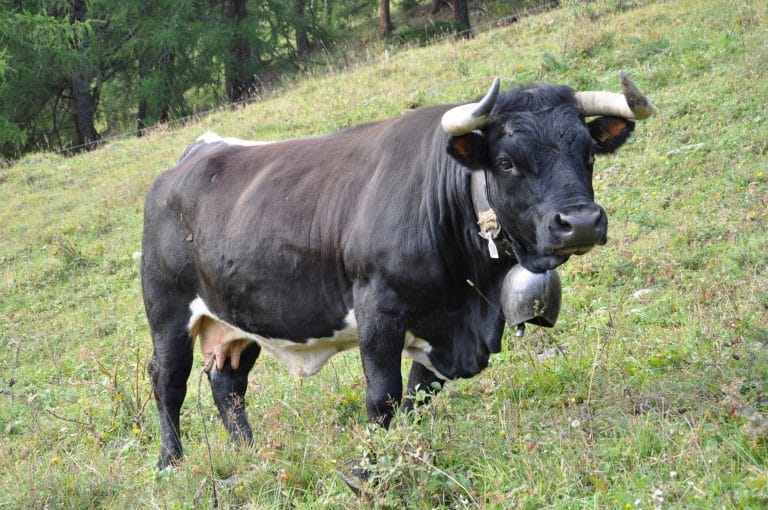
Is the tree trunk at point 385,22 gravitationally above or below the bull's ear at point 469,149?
below

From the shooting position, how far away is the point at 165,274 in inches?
255

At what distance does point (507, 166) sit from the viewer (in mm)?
4410

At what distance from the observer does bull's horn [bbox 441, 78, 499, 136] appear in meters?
4.29

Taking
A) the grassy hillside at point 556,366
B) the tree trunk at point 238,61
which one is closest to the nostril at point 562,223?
the grassy hillside at point 556,366

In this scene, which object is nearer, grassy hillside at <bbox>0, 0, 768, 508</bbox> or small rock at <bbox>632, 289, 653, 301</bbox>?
grassy hillside at <bbox>0, 0, 768, 508</bbox>

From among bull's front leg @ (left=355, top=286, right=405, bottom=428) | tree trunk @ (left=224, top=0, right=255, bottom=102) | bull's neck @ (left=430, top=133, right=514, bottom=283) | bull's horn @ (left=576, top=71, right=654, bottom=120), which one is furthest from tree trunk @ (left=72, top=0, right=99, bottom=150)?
bull's horn @ (left=576, top=71, right=654, bottom=120)

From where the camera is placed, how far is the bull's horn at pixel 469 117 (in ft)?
14.1

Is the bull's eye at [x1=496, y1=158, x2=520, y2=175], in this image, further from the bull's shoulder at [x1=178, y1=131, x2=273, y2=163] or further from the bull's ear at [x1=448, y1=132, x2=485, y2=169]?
the bull's shoulder at [x1=178, y1=131, x2=273, y2=163]

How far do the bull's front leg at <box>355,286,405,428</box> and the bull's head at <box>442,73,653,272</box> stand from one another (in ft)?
2.57

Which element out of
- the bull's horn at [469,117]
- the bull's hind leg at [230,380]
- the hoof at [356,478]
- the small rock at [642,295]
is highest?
the bull's horn at [469,117]

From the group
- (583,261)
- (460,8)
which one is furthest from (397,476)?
(460,8)

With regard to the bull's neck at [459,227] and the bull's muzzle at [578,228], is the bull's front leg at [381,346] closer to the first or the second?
the bull's neck at [459,227]

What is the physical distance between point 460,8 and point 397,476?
86.6 feet

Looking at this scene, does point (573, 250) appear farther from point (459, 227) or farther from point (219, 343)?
point (219, 343)
